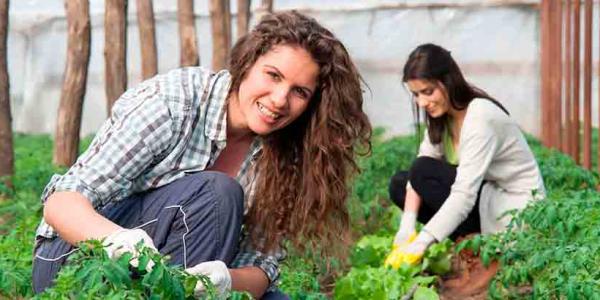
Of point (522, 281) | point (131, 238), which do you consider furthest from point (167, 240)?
point (522, 281)

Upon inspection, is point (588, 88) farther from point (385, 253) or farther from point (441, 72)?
point (441, 72)

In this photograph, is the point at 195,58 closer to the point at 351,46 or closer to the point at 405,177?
the point at 405,177

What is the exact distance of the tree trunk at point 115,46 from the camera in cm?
711

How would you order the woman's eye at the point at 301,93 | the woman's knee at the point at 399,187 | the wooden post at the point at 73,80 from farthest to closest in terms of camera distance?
the wooden post at the point at 73,80
the woman's knee at the point at 399,187
the woman's eye at the point at 301,93

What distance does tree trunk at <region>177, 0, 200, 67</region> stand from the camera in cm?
884

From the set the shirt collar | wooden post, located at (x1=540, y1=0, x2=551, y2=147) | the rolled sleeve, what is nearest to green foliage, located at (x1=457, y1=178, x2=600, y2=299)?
the rolled sleeve

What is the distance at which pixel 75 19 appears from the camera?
7.11 m

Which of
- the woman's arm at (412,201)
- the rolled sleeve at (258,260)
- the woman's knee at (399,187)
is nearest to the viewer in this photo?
the rolled sleeve at (258,260)

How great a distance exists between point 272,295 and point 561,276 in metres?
0.85

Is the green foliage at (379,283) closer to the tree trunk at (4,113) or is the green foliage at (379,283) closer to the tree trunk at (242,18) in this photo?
the tree trunk at (4,113)

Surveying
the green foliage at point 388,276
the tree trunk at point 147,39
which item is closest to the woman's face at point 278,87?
the green foliage at point 388,276

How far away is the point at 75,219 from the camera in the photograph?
2.92 meters

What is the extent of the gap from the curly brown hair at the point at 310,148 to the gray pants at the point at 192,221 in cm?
25

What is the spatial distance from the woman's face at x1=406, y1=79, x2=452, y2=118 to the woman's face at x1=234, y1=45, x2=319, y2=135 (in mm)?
2194
